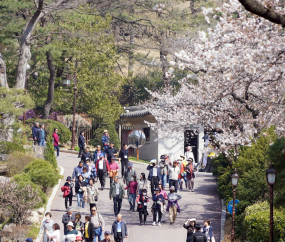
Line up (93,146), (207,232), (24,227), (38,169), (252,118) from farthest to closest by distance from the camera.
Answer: (93,146) < (38,169) < (24,227) < (252,118) < (207,232)

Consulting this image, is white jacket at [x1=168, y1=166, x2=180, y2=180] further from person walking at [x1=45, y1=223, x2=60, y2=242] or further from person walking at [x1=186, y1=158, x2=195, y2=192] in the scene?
person walking at [x1=45, y1=223, x2=60, y2=242]

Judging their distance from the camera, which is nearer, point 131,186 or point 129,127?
point 131,186

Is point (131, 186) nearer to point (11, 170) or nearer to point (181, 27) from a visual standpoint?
point (11, 170)

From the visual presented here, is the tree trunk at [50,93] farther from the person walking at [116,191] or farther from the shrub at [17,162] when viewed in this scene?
the person walking at [116,191]

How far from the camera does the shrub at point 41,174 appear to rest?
18.1 metres

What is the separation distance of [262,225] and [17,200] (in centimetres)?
845

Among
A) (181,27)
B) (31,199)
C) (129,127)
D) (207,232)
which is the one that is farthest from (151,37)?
(207,232)

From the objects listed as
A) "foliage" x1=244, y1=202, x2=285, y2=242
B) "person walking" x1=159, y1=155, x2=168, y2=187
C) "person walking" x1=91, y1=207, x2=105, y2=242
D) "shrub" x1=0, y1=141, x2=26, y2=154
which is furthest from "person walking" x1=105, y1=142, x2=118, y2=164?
"foliage" x1=244, y1=202, x2=285, y2=242

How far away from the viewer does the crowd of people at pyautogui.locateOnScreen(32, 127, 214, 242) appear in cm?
1239

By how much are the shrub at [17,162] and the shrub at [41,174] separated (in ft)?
2.56

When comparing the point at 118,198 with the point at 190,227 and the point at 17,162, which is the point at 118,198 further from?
the point at 17,162

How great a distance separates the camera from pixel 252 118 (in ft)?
45.0

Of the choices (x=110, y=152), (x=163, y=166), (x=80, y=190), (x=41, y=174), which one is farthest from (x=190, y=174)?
(x=41, y=174)

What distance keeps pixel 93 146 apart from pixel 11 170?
14033 mm
